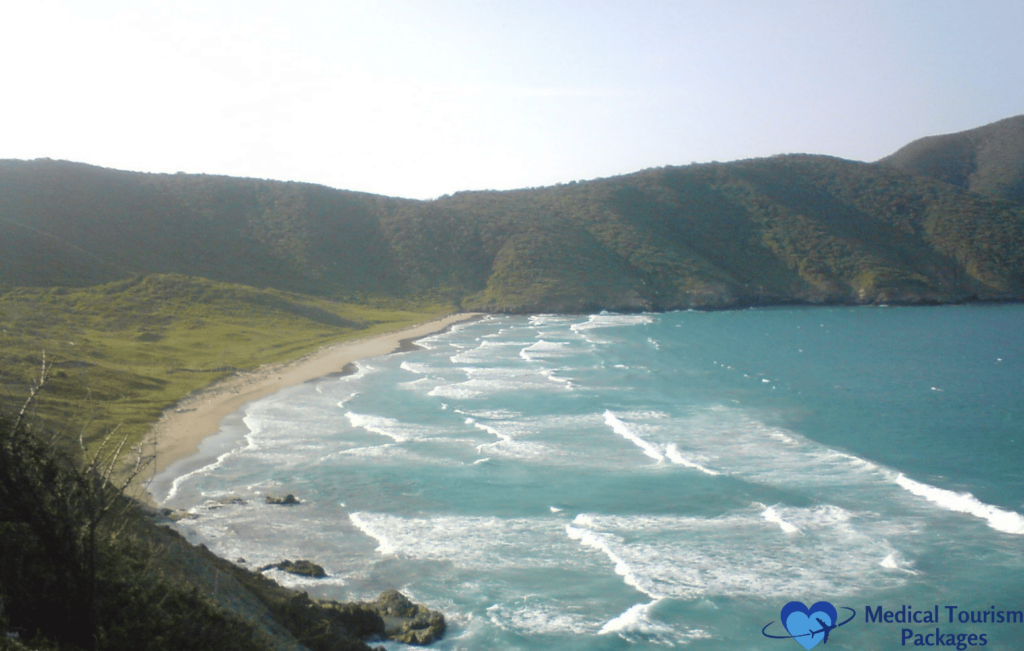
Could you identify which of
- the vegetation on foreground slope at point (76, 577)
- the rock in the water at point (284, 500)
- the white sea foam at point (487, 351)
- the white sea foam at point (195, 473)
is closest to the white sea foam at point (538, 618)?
the vegetation on foreground slope at point (76, 577)

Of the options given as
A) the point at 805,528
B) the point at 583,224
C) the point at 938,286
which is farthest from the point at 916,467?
the point at 583,224

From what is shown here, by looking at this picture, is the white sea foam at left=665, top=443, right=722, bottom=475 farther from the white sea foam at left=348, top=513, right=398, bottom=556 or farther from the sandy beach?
the sandy beach

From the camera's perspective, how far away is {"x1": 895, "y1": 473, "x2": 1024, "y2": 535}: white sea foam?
17562 mm

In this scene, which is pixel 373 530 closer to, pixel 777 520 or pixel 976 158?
pixel 777 520

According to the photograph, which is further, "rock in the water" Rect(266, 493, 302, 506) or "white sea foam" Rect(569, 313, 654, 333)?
"white sea foam" Rect(569, 313, 654, 333)

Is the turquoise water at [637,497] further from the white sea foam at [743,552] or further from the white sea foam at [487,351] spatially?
the white sea foam at [487,351]

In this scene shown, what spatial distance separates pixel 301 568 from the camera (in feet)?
49.2

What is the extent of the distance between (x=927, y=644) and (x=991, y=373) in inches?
1347

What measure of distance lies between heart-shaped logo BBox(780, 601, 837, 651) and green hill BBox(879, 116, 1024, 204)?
145 metres

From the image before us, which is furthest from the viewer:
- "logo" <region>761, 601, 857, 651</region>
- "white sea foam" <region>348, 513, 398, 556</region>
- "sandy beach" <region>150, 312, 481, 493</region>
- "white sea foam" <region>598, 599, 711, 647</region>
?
"sandy beach" <region>150, 312, 481, 493</region>

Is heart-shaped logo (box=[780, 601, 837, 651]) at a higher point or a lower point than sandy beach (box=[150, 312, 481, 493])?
lower

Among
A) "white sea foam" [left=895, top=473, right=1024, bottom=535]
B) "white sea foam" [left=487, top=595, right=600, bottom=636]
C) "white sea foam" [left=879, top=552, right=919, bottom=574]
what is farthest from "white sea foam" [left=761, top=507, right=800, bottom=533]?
"white sea foam" [left=487, top=595, right=600, bottom=636]

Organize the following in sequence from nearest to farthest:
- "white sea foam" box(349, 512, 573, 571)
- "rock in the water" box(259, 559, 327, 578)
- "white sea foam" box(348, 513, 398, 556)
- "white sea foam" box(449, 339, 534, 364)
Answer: "rock in the water" box(259, 559, 327, 578), "white sea foam" box(349, 512, 573, 571), "white sea foam" box(348, 513, 398, 556), "white sea foam" box(449, 339, 534, 364)

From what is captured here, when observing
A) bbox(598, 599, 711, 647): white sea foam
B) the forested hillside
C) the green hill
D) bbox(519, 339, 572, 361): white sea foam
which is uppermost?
the green hill
